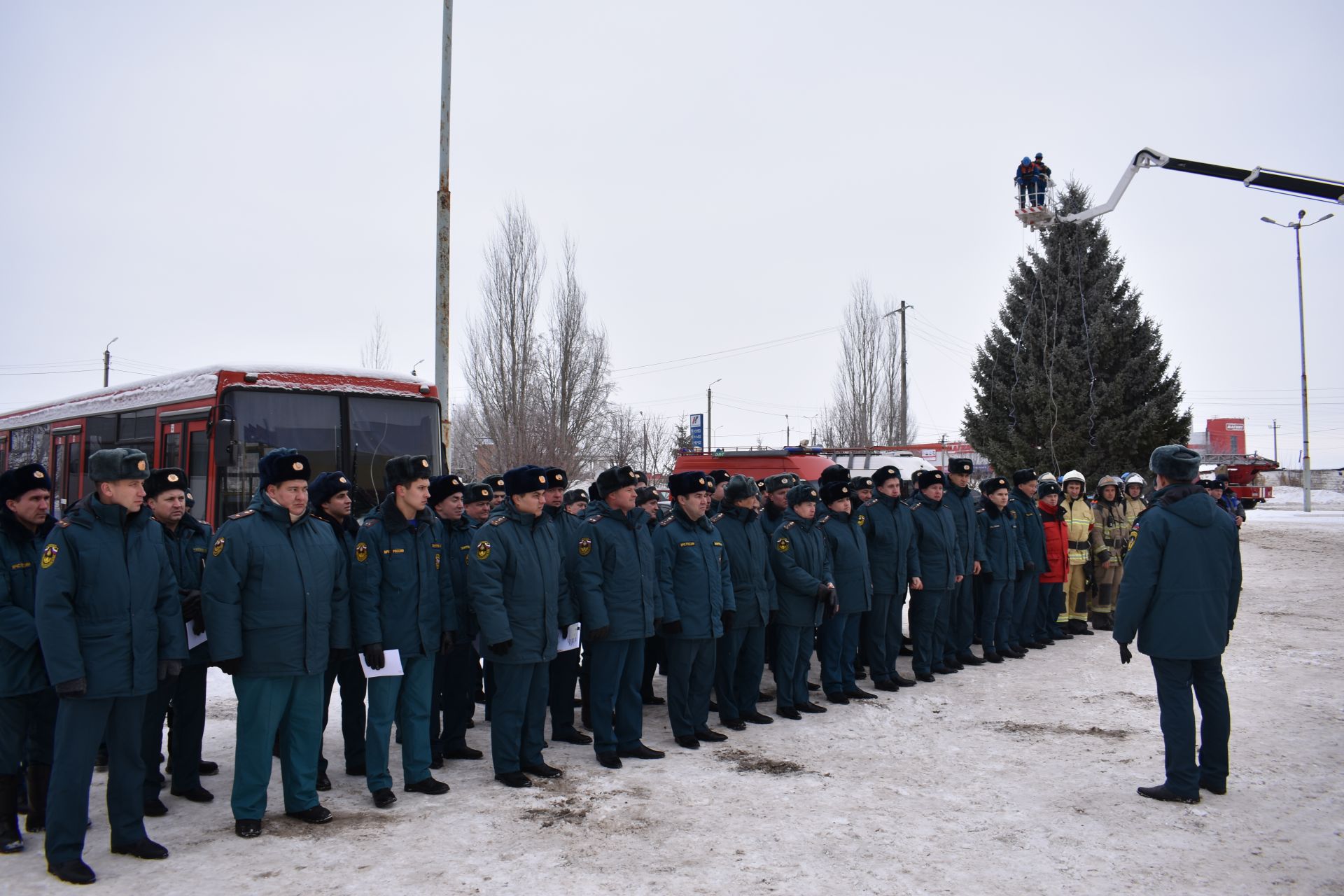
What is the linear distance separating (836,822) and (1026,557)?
6201mm

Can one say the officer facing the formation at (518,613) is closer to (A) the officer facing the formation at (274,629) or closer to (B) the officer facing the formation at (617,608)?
(B) the officer facing the formation at (617,608)

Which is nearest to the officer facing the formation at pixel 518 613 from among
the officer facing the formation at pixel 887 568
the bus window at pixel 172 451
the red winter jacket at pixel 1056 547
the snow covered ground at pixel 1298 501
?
the officer facing the formation at pixel 887 568

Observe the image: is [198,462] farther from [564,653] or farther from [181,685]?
[564,653]

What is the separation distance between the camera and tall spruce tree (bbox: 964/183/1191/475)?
23578 millimetres

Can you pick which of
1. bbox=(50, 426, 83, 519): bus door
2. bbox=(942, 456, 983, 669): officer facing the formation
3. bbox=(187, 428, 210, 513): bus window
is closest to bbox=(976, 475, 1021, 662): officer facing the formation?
bbox=(942, 456, 983, 669): officer facing the formation

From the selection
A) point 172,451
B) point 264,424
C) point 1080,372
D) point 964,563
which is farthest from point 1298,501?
point 172,451

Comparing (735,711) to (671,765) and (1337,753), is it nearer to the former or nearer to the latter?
(671,765)

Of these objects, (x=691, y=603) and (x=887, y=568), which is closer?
(x=691, y=603)

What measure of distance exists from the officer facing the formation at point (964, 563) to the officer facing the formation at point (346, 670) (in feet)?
19.4

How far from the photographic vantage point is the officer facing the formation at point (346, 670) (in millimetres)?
6055

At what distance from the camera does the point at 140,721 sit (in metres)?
4.65

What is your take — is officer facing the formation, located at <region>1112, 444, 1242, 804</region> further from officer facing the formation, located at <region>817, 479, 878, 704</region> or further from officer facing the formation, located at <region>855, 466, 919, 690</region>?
officer facing the formation, located at <region>855, 466, 919, 690</region>

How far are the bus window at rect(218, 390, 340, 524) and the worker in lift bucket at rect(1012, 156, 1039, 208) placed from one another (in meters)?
9.63

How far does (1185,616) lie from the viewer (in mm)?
5477
